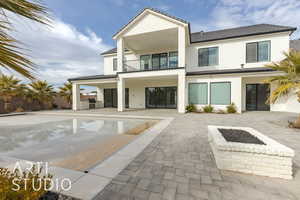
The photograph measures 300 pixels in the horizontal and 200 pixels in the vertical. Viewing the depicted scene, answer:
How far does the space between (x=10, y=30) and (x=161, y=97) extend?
13.9m

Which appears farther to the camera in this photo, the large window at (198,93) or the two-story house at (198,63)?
the large window at (198,93)

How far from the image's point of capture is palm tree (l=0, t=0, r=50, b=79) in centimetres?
95

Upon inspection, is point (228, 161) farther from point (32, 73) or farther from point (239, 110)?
point (239, 110)

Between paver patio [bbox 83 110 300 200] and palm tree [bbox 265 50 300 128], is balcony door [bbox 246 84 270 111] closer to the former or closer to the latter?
palm tree [bbox 265 50 300 128]

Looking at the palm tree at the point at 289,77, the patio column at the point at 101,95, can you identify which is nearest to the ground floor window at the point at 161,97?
the patio column at the point at 101,95

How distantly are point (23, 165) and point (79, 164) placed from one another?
3.86 feet

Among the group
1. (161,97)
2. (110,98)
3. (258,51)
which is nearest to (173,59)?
(161,97)

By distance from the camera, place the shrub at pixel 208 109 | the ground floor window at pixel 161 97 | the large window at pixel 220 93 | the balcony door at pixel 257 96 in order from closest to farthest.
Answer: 1. the large window at pixel 220 93
2. the shrub at pixel 208 109
3. the balcony door at pixel 257 96
4. the ground floor window at pixel 161 97

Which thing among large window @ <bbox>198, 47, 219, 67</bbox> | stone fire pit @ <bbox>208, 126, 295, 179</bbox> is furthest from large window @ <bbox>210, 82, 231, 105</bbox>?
stone fire pit @ <bbox>208, 126, 295, 179</bbox>

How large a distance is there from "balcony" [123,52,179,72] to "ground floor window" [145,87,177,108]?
2330mm

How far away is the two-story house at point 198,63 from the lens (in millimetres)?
10500

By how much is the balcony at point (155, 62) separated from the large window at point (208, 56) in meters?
2.33

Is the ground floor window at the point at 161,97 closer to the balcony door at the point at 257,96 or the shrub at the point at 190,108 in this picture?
the shrub at the point at 190,108

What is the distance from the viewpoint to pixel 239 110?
1019cm
